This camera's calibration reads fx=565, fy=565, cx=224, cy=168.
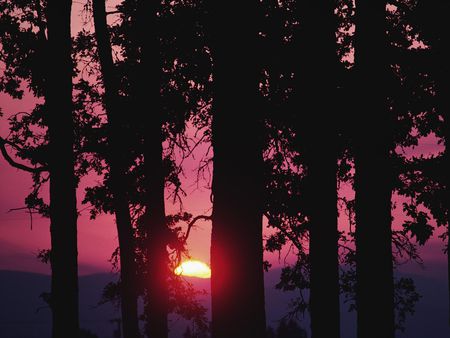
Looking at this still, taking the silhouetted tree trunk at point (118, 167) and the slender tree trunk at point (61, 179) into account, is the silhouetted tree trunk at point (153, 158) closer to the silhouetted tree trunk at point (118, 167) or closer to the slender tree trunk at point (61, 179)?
the slender tree trunk at point (61, 179)

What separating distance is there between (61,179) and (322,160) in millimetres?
4513

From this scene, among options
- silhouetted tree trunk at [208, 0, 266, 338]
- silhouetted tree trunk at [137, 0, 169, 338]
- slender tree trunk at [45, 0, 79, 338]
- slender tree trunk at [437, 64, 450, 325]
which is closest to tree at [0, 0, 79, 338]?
slender tree trunk at [45, 0, 79, 338]

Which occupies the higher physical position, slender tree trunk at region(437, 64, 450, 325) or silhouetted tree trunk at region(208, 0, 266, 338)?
slender tree trunk at region(437, 64, 450, 325)

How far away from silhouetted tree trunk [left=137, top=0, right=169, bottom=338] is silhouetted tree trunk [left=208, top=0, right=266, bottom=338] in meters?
8.56

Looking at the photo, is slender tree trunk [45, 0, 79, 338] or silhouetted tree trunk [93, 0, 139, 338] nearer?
slender tree trunk [45, 0, 79, 338]

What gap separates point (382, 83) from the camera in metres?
9.32

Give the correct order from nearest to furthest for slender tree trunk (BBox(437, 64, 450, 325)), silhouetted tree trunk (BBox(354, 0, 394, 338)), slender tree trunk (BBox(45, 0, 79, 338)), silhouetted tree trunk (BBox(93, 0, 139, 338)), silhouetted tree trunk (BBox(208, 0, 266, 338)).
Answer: silhouetted tree trunk (BBox(208, 0, 266, 338)) < silhouetted tree trunk (BBox(354, 0, 394, 338)) < slender tree trunk (BBox(45, 0, 79, 338)) < slender tree trunk (BBox(437, 64, 450, 325)) < silhouetted tree trunk (BBox(93, 0, 139, 338))

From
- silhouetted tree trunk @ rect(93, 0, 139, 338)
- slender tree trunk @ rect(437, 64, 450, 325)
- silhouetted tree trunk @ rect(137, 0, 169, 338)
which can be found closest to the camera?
slender tree trunk @ rect(437, 64, 450, 325)

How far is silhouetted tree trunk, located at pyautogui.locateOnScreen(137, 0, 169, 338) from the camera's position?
44.7 feet

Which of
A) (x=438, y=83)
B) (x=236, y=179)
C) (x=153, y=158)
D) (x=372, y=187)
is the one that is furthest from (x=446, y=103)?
(x=236, y=179)

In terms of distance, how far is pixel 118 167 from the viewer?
18281mm

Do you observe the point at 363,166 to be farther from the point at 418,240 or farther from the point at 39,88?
the point at 39,88

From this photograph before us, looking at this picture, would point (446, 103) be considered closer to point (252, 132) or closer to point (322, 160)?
point (322, 160)

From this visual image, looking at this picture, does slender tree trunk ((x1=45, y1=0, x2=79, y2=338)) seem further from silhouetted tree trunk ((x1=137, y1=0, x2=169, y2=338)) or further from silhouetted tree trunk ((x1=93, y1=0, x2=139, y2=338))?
silhouetted tree trunk ((x1=93, y1=0, x2=139, y2=338))
